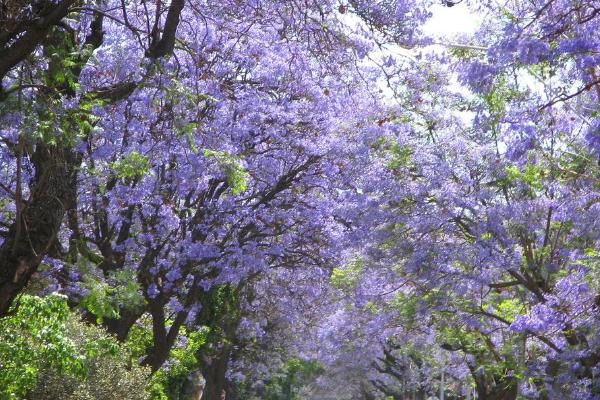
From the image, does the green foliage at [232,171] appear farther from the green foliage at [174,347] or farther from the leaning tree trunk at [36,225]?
the green foliage at [174,347]

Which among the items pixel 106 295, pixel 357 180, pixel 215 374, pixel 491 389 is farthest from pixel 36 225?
pixel 215 374

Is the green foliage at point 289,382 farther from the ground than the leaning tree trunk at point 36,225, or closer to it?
farther from the ground

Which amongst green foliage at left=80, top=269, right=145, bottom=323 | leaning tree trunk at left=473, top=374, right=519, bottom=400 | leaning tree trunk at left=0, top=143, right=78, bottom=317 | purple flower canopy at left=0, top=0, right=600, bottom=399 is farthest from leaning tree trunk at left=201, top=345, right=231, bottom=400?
leaning tree trunk at left=0, top=143, right=78, bottom=317

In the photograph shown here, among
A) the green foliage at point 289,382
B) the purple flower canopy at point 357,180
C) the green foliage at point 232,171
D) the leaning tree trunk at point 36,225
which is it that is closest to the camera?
the leaning tree trunk at point 36,225

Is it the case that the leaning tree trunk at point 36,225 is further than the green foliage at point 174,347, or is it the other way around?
the green foliage at point 174,347

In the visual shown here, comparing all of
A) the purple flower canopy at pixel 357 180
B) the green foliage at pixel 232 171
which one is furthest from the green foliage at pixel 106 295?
the green foliage at pixel 232 171

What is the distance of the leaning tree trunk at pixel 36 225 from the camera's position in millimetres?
8156

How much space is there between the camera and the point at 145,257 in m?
18.8

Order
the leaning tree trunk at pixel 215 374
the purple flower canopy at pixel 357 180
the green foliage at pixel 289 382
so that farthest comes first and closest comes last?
the green foliage at pixel 289 382
the leaning tree trunk at pixel 215 374
the purple flower canopy at pixel 357 180

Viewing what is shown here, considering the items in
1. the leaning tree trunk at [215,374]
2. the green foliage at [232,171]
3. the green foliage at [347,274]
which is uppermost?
the green foliage at [347,274]

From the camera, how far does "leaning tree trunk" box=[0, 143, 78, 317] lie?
8156 mm

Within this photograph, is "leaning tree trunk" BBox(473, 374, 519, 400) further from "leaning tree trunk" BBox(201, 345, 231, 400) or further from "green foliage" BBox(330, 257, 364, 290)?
"leaning tree trunk" BBox(201, 345, 231, 400)

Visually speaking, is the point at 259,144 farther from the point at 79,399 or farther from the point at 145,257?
the point at 79,399

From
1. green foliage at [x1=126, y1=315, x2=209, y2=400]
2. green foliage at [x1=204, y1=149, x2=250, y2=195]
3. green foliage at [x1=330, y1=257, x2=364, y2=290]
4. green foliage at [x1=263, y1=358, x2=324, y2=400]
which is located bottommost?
green foliage at [x1=204, y1=149, x2=250, y2=195]
